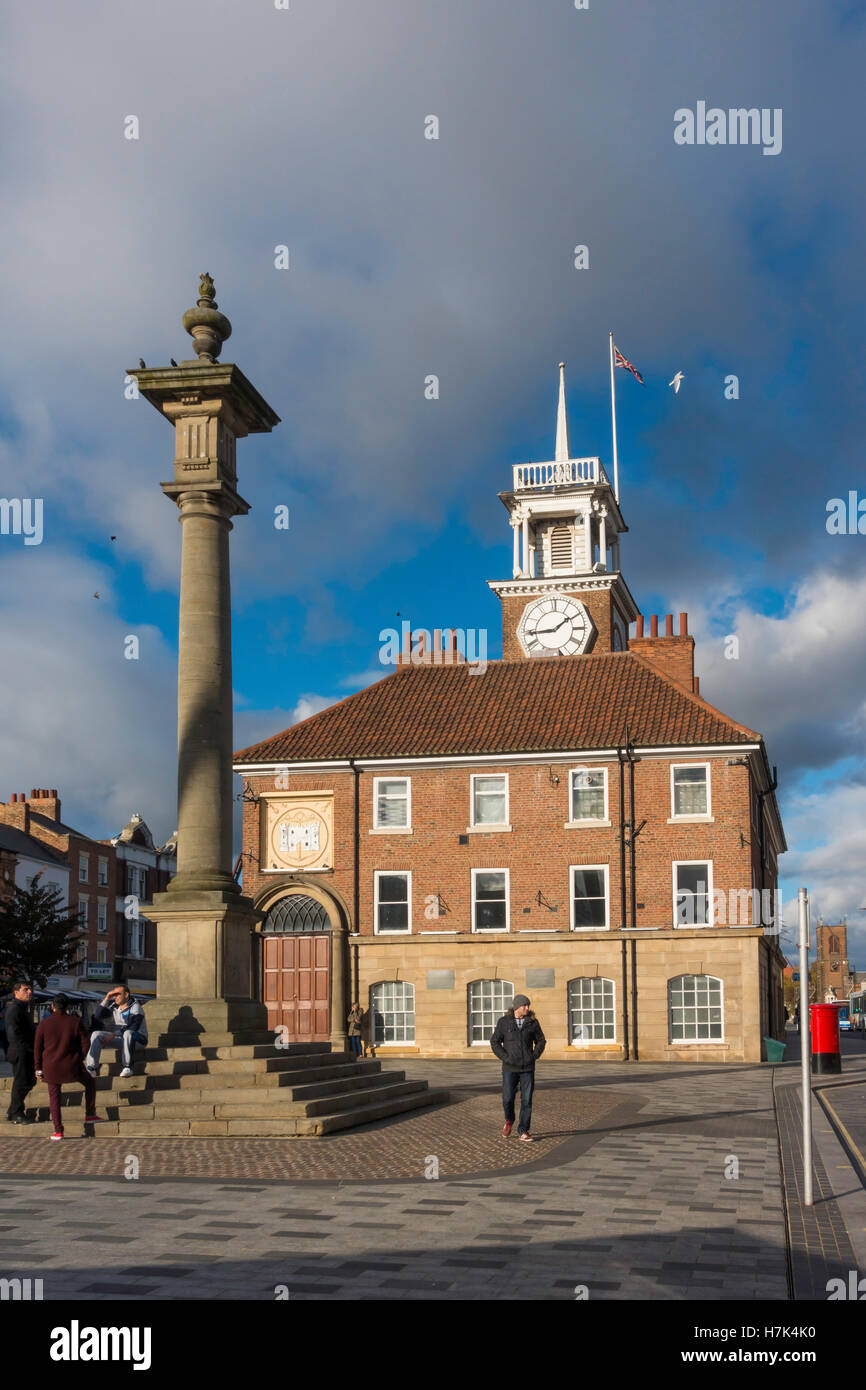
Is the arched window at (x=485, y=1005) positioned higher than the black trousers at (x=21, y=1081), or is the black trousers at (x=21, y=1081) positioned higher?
the black trousers at (x=21, y=1081)

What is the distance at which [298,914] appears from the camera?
128 ft

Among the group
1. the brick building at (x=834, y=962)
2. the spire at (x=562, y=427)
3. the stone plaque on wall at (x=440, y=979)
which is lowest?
the brick building at (x=834, y=962)

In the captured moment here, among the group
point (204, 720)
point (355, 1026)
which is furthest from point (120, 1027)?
point (355, 1026)

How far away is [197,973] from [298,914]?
20377 mm

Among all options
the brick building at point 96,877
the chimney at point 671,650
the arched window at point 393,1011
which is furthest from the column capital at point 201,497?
the brick building at point 96,877

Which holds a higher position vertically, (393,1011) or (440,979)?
(440,979)

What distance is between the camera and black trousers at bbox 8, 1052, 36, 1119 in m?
16.7

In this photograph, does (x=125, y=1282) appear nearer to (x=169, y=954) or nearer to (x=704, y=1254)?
(x=704, y=1254)

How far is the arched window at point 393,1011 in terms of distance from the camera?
37625 millimetres

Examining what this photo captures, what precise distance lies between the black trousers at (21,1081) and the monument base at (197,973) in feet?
7.22

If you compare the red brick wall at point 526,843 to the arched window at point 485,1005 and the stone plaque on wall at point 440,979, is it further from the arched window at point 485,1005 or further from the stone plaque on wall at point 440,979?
the arched window at point 485,1005

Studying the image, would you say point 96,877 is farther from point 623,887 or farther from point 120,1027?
point 120,1027
